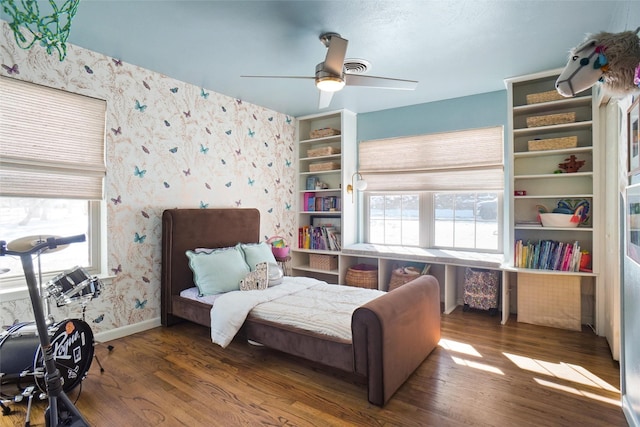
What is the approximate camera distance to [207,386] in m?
2.29

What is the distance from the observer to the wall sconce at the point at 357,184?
440 cm

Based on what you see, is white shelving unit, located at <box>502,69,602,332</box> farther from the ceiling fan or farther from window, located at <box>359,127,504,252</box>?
the ceiling fan

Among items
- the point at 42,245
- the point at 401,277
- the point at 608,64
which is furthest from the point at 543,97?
the point at 42,245

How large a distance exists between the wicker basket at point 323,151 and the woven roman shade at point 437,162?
0.36m

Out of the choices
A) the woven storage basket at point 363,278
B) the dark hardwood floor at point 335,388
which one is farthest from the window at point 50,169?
the woven storage basket at point 363,278

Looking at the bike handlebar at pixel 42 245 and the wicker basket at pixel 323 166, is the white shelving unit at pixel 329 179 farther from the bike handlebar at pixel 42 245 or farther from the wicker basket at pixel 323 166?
the bike handlebar at pixel 42 245

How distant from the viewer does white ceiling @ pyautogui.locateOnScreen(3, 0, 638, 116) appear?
2221 mm

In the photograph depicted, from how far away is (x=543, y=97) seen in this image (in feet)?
10.8

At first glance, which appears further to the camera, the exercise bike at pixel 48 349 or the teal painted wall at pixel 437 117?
the teal painted wall at pixel 437 117

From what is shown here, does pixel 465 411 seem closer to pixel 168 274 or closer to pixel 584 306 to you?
pixel 584 306

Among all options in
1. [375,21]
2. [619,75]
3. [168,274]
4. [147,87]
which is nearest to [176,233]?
[168,274]

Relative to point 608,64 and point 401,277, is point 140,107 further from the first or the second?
point 608,64

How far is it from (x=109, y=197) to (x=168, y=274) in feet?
2.83

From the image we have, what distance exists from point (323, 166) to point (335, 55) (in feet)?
8.05
